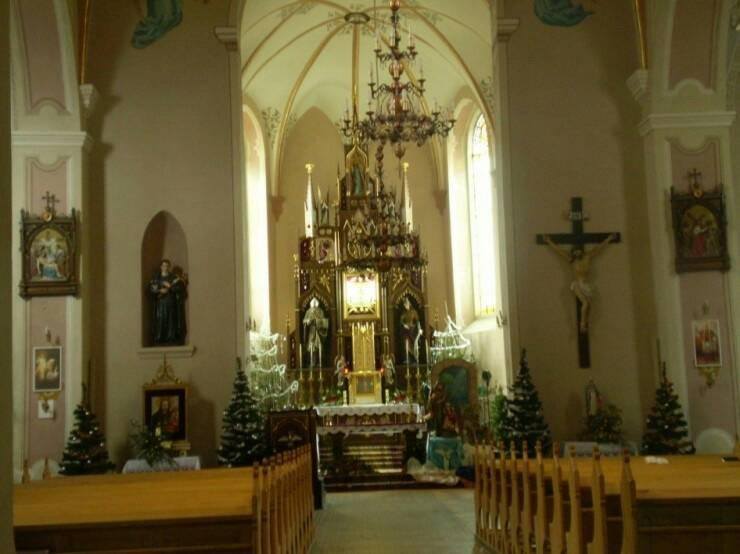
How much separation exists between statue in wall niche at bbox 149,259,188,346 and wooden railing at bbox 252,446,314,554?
382 centimetres

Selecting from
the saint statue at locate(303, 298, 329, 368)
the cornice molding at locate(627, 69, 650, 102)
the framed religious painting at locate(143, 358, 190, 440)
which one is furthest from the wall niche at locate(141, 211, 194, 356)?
the cornice molding at locate(627, 69, 650, 102)

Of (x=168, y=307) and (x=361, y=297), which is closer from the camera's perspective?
(x=168, y=307)

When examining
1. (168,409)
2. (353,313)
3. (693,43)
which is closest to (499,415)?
(168,409)

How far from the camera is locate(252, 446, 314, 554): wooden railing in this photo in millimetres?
6562

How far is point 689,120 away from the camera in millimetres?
14453

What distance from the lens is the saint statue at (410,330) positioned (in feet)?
66.7

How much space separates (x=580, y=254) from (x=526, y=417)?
8.60 feet

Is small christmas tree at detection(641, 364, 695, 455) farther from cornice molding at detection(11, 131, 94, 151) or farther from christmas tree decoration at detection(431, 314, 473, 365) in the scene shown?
cornice molding at detection(11, 131, 94, 151)

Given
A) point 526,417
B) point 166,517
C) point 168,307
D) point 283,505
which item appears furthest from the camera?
point 168,307

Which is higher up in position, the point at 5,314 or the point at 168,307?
the point at 168,307

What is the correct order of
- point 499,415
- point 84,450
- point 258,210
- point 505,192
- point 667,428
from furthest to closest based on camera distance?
point 258,210, point 499,415, point 505,192, point 667,428, point 84,450

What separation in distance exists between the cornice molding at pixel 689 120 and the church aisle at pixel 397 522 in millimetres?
6086

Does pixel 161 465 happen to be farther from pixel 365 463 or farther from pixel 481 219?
pixel 481 219

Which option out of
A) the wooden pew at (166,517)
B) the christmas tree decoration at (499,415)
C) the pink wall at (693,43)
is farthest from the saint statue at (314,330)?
the wooden pew at (166,517)
